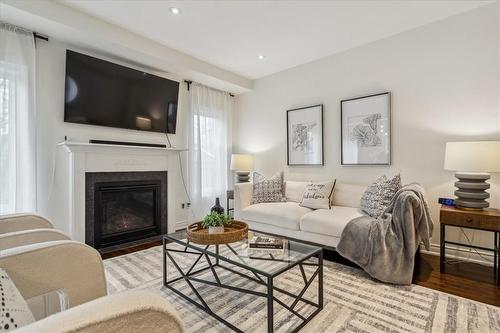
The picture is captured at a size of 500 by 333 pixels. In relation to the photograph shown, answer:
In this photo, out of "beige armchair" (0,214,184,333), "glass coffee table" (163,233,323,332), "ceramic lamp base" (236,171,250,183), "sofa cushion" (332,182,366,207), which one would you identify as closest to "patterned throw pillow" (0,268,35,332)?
"beige armchair" (0,214,184,333)

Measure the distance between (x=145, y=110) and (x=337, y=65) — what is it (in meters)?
2.84

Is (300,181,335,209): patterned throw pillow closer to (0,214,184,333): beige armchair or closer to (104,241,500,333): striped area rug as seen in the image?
(104,241,500,333): striped area rug

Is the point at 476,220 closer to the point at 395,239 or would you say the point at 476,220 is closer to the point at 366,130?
the point at 395,239

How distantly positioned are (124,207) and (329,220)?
2628 millimetres

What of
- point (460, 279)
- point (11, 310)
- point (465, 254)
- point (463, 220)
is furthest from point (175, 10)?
point (465, 254)

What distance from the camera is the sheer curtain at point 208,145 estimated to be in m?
4.24

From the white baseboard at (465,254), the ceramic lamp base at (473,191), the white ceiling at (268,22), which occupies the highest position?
the white ceiling at (268,22)

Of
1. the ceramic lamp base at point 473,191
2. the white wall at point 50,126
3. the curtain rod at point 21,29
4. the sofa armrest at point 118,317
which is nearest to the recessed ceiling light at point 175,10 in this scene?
the white wall at point 50,126

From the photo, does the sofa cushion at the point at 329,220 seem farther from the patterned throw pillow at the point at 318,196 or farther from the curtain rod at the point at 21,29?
the curtain rod at the point at 21,29

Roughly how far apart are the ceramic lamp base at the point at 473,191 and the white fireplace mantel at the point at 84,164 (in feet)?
11.6

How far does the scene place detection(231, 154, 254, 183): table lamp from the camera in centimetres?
432

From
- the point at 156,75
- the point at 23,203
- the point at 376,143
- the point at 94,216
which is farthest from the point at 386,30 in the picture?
the point at 23,203

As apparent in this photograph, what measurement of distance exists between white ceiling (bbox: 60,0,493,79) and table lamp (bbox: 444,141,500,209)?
148cm

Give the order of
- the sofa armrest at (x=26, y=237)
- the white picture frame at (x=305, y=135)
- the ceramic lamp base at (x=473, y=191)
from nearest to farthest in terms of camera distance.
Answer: the sofa armrest at (x=26, y=237), the ceramic lamp base at (x=473, y=191), the white picture frame at (x=305, y=135)
